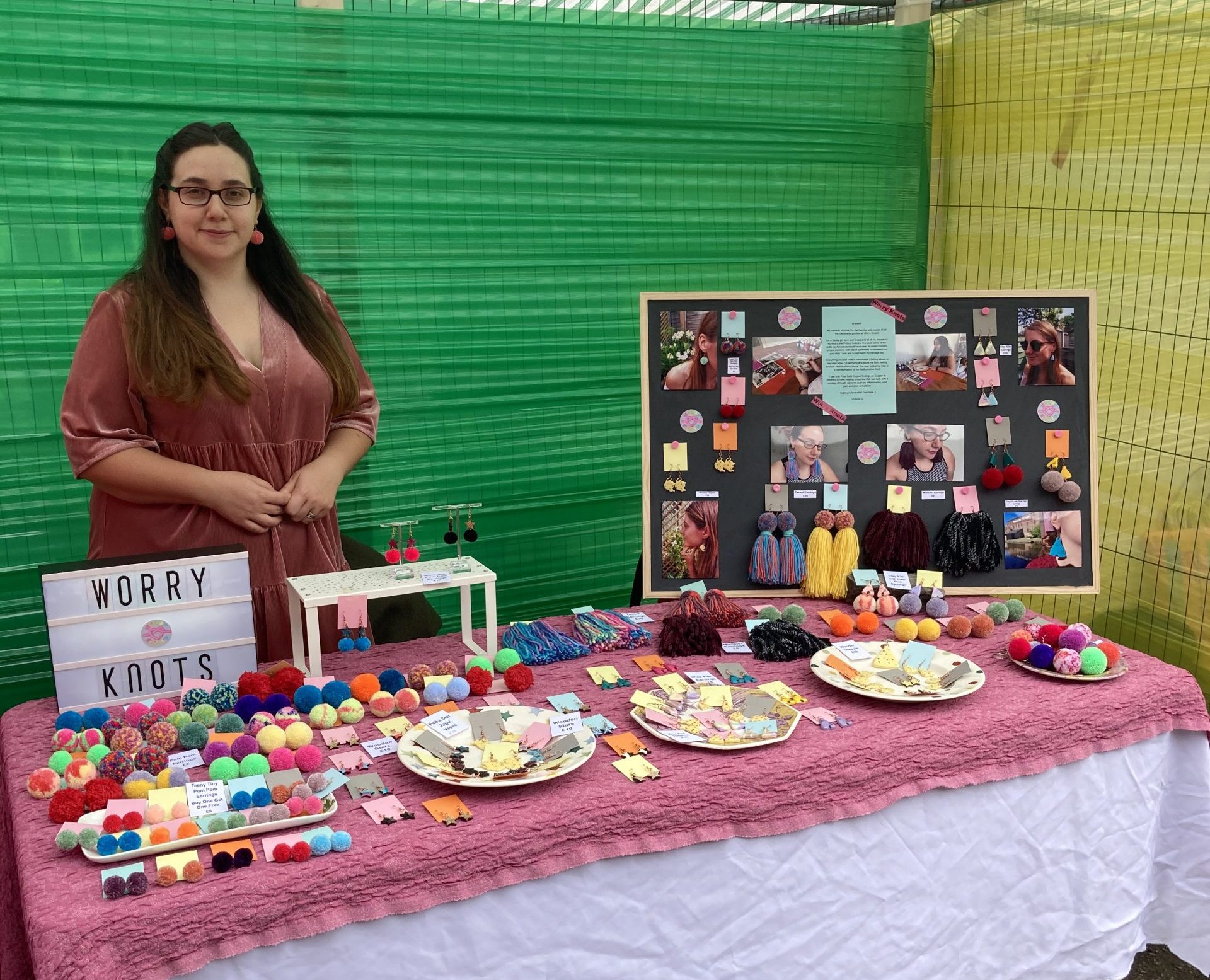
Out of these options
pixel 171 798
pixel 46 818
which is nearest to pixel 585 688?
pixel 171 798

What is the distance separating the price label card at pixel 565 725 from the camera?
1655 millimetres

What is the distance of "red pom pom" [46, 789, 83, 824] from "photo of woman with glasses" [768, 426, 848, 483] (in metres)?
1.44

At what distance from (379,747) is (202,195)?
3.49 feet

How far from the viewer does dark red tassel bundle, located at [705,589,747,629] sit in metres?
2.18

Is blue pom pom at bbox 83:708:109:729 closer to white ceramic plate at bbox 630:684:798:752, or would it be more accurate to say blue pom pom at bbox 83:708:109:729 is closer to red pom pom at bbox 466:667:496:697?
red pom pom at bbox 466:667:496:697

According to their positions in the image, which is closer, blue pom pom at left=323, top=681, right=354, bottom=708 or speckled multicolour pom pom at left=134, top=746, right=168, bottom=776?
speckled multicolour pom pom at left=134, top=746, right=168, bottom=776

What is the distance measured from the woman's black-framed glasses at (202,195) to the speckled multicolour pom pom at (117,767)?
995 millimetres

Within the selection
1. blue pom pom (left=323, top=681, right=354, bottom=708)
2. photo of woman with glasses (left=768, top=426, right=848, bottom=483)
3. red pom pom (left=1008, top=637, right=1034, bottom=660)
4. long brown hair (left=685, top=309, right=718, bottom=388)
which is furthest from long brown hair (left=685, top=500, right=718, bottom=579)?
blue pom pom (left=323, top=681, right=354, bottom=708)

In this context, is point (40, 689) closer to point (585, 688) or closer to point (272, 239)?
point (272, 239)

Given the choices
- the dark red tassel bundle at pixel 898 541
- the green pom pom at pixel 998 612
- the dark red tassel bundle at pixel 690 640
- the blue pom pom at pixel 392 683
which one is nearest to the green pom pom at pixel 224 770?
the blue pom pom at pixel 392 683

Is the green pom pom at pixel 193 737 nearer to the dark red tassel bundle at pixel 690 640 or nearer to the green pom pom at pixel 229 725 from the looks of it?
the green pom pom at pixel 229 725

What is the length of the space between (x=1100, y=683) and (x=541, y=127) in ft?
6.97

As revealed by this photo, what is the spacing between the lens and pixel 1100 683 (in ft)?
6.28

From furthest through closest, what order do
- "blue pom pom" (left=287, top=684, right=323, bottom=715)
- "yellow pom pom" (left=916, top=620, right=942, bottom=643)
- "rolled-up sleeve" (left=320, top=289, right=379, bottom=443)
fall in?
1. "rolled-up sleeve" (left=320, top=289, right=379, bottom=443)
2. "yellow pom pom" (left=916, top=620, right=942, bottom=643)
3. "blue pom pom" (left=287, top=684, right=323, bottom=715)
